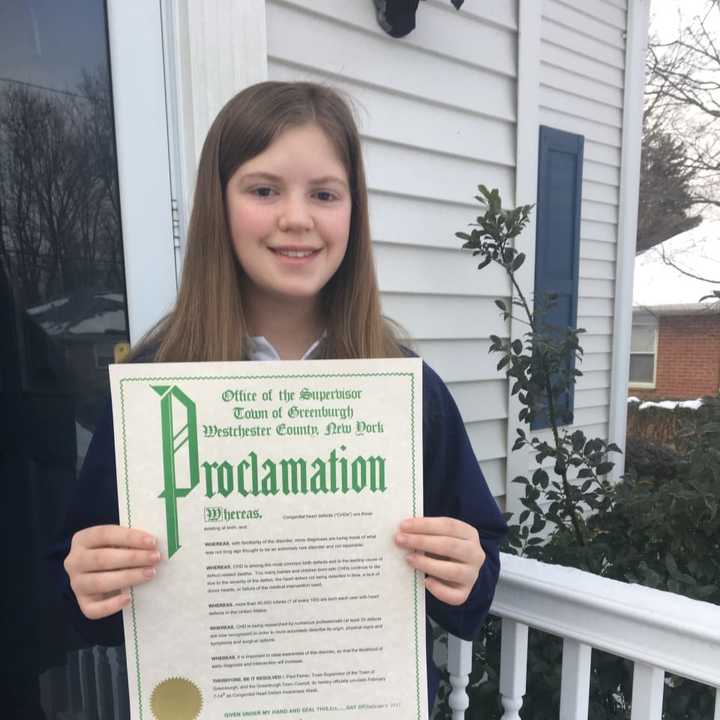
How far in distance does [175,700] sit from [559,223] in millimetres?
3083

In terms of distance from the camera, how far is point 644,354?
16.9 m

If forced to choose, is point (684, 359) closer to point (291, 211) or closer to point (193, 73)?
point (193, 73)

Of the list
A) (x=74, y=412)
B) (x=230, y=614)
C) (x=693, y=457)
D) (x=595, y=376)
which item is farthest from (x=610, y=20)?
(x=230, y=614)

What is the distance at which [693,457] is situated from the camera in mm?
1756

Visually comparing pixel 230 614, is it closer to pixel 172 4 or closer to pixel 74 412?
pixel 74 412

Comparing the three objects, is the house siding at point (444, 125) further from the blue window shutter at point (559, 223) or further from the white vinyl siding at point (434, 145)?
the blue window shutter at point (559, 223)

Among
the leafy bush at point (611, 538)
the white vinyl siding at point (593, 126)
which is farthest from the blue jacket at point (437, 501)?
the white vinyl siding at point (593, 126)

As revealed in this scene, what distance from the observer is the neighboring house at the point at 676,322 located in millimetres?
14016

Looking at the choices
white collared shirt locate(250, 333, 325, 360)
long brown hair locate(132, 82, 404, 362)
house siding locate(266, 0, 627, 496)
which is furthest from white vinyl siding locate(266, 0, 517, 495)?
white collared shirt locate(250, 333, 325, 360)

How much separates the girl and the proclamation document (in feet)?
0.23

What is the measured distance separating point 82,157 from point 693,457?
6.43 feet

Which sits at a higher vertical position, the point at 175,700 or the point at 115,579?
the point at 115,579

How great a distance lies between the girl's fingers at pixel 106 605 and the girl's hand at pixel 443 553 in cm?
36

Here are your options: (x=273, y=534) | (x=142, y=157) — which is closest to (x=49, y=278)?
(x=142, y=157)
